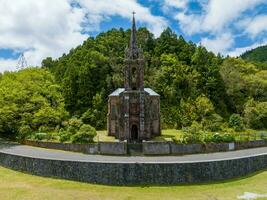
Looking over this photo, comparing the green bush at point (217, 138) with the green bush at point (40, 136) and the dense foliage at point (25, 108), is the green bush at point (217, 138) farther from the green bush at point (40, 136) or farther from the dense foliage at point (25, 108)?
the dense foliage at point (25, 108)

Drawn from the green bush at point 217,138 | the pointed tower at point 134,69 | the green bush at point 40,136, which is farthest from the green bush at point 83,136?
the green bush at point 217,138

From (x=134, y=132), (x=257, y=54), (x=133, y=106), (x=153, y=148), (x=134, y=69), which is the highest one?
(x=257, y=54)

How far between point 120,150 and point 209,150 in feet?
30.5

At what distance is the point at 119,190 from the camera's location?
2897 cm

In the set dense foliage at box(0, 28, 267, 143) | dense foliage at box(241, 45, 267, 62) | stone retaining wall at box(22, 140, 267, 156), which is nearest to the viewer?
stone retaining wall at box(22, 140, 267, 156)

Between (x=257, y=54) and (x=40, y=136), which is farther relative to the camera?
(x=257, y=54)

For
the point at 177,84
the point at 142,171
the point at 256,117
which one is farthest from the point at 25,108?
the point at 256,117

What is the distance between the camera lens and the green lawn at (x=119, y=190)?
27172mm

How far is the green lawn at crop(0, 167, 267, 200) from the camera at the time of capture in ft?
89.1

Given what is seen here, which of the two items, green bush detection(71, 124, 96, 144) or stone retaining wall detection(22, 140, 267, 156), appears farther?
green bush detection(71, 124, 96, 144)

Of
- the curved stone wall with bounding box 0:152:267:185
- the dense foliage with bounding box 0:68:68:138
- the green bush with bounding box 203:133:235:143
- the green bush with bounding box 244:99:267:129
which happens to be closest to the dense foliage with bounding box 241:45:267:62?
the green bush with bounding box 244:99:267:129

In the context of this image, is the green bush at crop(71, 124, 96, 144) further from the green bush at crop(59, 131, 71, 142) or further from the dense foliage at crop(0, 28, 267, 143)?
the dense foliage at crop(0, 28, 267, 143)

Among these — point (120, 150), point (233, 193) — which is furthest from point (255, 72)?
point (233, 193)

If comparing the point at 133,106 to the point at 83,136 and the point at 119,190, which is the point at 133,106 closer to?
the point at 83,136
